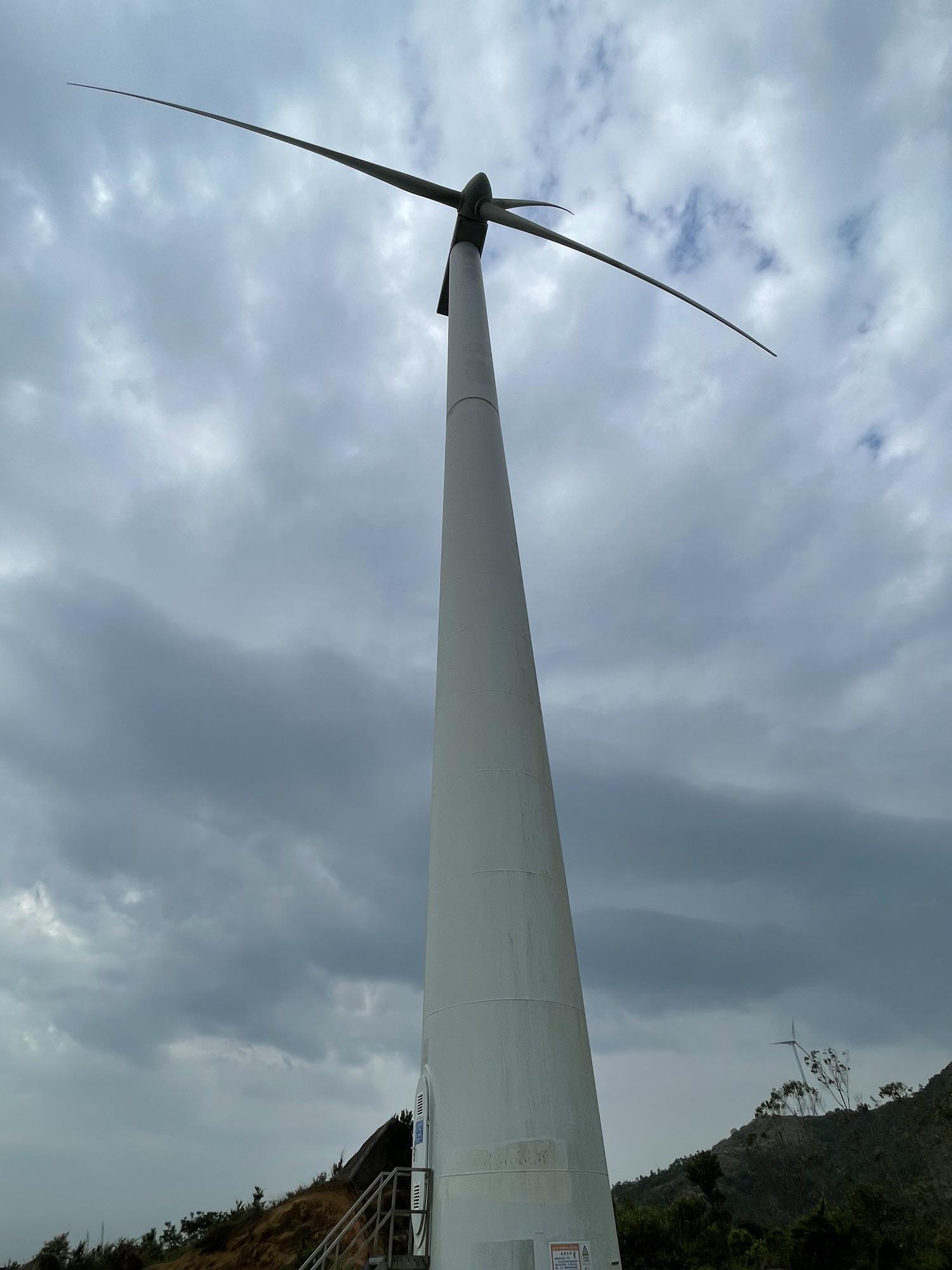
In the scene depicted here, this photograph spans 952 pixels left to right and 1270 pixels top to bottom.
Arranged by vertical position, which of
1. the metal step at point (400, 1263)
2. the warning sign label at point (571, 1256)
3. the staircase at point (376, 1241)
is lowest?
the warning sign label at point (571, 1256)

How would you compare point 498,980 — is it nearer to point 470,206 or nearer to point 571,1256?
point 571,1256

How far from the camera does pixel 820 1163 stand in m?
73.5

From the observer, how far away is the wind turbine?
33.0 feet

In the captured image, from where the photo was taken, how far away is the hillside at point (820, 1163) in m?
73.4

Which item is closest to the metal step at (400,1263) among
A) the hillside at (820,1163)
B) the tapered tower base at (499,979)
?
the tapered tower base at (499,979)

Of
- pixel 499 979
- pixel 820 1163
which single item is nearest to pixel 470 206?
pixel 499 979

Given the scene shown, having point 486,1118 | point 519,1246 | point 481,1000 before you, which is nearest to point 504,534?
point 481,1000

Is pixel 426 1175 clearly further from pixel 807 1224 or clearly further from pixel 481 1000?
pixel 807 1224

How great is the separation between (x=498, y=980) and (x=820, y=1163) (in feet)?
263

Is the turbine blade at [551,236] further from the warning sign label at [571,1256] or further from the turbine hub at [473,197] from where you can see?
the warning sign label at [571,1256]

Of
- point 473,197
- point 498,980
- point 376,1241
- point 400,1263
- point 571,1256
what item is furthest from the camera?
point 473,197

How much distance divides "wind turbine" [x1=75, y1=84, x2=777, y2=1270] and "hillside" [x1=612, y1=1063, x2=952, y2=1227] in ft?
197

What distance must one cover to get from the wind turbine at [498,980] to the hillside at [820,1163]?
59988mm

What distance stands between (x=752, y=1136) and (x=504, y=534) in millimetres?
77926
